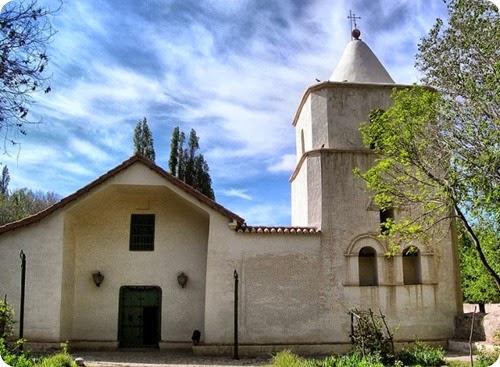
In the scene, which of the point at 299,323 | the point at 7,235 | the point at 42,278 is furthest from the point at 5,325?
the point at 299,323

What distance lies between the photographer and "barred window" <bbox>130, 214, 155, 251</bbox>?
57.0 ft

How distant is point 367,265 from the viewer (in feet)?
56.0

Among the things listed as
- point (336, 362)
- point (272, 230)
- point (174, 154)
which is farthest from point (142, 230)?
point (174, 154)

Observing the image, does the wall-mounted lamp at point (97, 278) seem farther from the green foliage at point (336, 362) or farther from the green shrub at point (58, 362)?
the green foliage at point (336, 362)

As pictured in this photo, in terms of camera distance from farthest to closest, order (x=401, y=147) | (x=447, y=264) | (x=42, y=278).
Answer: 1. (x=447, y=264)
2. (x=42, y=278)
3. (x=401, y=147)

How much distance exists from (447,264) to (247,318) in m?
6.89

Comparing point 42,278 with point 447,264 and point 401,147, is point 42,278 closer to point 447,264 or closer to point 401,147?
→ point 401,147

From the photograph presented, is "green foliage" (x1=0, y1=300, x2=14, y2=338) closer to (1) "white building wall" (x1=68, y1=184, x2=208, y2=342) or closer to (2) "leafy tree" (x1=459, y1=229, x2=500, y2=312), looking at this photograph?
(1) "white building wall" (x1=68, y1=184, x2=208, y2=342)

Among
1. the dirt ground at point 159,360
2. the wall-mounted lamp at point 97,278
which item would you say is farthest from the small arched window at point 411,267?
the wall-mounted lamp at point 97,278

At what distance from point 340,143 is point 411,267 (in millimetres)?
4892

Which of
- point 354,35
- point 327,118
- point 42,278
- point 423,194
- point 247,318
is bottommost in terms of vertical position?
point 247,318

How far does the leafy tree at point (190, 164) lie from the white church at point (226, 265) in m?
14.0

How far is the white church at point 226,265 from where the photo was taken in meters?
15.5

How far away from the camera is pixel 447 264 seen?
656 inches
